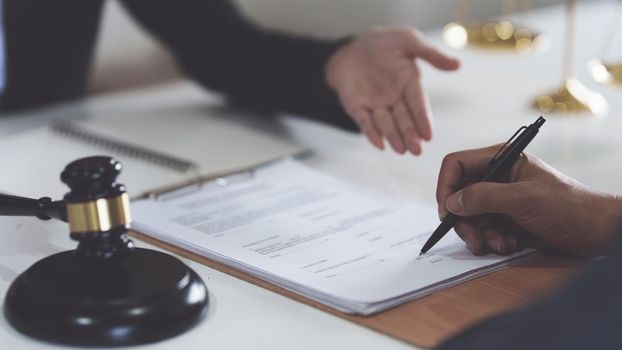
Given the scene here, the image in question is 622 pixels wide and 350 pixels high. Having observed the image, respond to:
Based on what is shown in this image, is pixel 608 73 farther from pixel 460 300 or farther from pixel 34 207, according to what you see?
pixel 34 207

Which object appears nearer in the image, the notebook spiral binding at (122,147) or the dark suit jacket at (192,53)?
the notebook spiral binding at (122,147)

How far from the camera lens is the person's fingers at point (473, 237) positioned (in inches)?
32.7

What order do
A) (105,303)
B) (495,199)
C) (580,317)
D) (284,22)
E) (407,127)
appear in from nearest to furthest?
(580,317)
(105,303)
(495,199)
(407,127)
(284,22)

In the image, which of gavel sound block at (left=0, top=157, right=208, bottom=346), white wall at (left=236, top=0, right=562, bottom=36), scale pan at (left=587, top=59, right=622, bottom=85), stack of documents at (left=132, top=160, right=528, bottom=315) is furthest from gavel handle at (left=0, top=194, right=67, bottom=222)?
white wall at (left=236, top=0, right=562, bottom=36)

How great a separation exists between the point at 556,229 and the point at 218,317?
0.31m

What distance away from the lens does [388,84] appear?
1237mm

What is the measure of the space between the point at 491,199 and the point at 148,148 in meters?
0.58

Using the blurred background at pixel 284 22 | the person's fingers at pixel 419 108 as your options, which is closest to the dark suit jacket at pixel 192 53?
the person's fingers at pixel 419 108

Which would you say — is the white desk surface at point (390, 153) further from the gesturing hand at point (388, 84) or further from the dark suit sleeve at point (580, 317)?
the dark suit sleeve at point (580, 317)

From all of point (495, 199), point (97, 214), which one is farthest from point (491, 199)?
point (97, 214)

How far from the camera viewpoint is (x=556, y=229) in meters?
0.81

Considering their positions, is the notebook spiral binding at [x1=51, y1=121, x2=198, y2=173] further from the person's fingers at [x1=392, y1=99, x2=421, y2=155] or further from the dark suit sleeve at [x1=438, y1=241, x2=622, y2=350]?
the dark suit sleeve at [x1=438, y1=241, x2=622, y2=350]

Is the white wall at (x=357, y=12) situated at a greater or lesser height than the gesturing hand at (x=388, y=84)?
greater

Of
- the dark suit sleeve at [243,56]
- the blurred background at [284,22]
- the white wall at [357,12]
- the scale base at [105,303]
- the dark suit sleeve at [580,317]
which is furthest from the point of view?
the white wall at [357,12]
